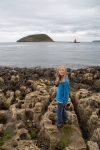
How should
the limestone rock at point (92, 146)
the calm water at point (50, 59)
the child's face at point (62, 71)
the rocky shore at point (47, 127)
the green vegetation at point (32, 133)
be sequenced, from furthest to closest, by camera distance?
the calm water at point (50, 59) → the green vegetation at point (32, 133) → the child's face at point (62, 71) → the rocky shore at point (47, 127) → the limestone rock at point (92, 146)

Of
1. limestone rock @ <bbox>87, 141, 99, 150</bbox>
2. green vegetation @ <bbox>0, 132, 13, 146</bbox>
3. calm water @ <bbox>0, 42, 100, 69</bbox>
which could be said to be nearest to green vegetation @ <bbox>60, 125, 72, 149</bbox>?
limestone rock @ <bbox>87, 141, 99, 150</bbox>

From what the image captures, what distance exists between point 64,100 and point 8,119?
12.6ft

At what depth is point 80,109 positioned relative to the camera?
466 inches

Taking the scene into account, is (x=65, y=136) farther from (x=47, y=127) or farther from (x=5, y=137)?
(x=5, y=137)

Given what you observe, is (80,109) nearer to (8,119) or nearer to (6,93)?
(8,119)

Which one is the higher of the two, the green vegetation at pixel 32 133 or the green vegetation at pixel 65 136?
the green vegetation at pixel 65 136

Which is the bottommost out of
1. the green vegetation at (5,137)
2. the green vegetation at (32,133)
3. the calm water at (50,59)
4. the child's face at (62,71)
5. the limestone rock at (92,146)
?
the green vegetation at (32,133)

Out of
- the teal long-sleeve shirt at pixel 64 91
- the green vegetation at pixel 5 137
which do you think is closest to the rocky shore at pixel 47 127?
the green vegetation at pixel 5 137

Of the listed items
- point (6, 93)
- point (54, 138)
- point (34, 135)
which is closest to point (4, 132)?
point (34, 135)

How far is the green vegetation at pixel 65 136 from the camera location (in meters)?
8.04

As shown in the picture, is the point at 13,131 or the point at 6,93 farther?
the point at 6,93

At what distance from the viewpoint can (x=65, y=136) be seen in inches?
335

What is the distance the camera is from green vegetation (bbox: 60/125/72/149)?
26.4 ft

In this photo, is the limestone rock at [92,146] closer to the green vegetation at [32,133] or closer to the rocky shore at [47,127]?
the rocky shore at [47,127]
